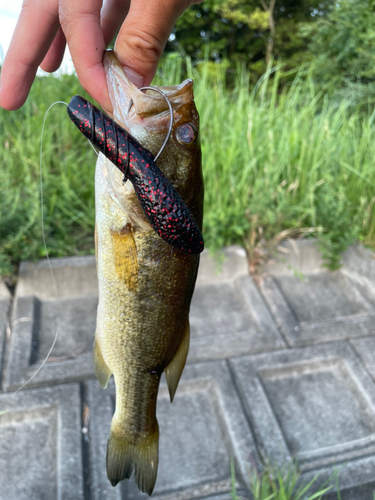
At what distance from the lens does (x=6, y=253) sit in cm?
258

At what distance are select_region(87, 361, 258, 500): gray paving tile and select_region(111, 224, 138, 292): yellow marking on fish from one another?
117 centimetres

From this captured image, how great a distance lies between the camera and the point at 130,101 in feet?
3.17

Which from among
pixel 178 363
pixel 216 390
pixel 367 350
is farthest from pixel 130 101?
pixel 367 350

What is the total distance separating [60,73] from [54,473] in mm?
4047

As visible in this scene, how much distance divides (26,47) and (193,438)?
190 centimetres

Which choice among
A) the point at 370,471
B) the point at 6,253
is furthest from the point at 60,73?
the point at 370,471

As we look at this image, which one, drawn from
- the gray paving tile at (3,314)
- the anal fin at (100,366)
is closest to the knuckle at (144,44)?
the anal fin at (100,366)

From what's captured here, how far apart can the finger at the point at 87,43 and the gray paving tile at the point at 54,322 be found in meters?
1.59

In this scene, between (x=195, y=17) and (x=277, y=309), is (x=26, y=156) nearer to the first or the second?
(x=277, y=309)

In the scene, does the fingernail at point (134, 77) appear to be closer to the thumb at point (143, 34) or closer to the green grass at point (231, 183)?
the thumb at point (143, 34)

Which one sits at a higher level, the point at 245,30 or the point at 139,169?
the point at 139,169

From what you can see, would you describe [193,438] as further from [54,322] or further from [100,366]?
[54,322]

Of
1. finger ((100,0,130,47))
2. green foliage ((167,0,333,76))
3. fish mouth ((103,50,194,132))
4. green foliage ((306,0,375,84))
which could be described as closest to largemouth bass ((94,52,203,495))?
fish mouth ((103,50,194,132))

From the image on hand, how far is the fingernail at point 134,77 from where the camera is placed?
3.34ft
